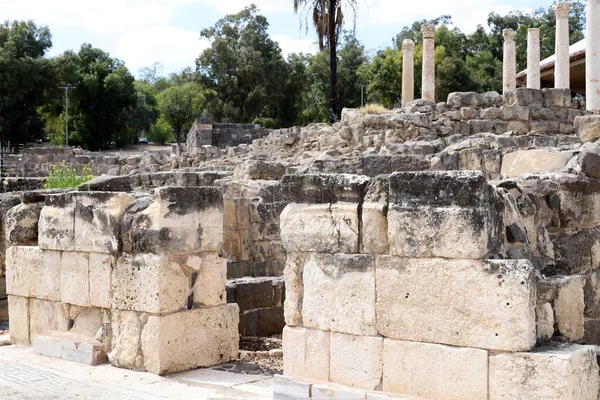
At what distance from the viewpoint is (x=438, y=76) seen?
1737 inches

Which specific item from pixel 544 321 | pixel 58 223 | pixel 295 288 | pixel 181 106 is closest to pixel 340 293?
pixel 295 288

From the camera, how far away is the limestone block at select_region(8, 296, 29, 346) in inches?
270

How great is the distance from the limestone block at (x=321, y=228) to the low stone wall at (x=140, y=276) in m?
1.37

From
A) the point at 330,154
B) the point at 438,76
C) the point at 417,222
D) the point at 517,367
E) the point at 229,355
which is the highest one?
the point at 438,76

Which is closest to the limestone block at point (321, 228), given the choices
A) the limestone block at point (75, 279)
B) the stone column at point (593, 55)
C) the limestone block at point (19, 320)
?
the limestone block at point (75, 279)

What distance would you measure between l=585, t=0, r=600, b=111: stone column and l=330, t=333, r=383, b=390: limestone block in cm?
1990

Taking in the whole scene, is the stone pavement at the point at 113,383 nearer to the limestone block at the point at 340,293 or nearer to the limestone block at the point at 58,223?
the limestone block at the point at 340,293

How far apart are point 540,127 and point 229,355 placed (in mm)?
16767

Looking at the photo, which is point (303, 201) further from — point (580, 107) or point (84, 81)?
point (84, 81)

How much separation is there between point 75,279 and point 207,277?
4.05ft

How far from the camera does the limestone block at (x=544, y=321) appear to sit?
3.93 m

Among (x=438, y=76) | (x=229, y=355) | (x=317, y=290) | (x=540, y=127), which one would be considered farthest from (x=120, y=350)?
(x=438, y=76)

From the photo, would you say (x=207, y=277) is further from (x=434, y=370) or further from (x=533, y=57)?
(x=533, y=57)

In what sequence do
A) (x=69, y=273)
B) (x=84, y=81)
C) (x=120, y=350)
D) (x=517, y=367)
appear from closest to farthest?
(x=517, y=367) → (x=120, y=350) → (x=69, y=273) → (x=84, y=81)
